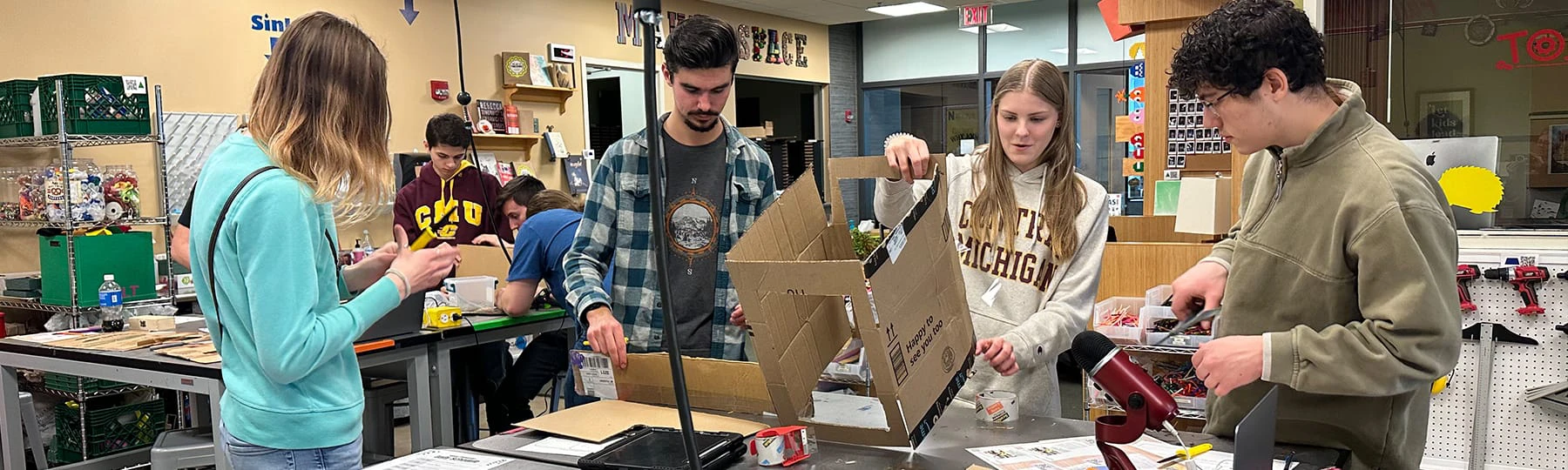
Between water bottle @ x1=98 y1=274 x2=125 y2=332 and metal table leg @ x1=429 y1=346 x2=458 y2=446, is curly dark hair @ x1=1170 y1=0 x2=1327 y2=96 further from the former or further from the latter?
water bottle @ x1=98 y1=274 x2=125 y2=332

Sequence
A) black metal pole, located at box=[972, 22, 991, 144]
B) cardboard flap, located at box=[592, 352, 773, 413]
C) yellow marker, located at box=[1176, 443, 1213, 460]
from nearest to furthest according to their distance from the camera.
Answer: yellow marker, located at box=[1176, 443, 1213, 460] → cardboard flap, located at box=[592, 352, 773, 413] → black metal pole, located at box=[972, 22, 991, 144]

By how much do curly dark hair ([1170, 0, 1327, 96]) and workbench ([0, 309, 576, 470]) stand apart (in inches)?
102

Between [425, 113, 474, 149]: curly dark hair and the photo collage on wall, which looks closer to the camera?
the photo collage on wall

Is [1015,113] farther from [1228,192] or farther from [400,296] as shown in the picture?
[1228,192]

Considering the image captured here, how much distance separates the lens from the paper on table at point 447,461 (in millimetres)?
1490

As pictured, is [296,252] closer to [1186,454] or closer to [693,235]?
[693,235]

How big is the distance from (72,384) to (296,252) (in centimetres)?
324

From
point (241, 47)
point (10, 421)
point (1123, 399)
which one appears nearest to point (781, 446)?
point (1123, 399)

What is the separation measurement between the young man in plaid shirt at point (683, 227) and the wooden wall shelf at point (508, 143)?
4667 millimetres

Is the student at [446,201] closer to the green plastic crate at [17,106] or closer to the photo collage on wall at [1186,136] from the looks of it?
the green plastic crate at [17,106]

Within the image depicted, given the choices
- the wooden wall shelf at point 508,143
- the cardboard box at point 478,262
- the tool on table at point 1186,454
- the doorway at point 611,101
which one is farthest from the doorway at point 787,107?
the tool on table at point 1186,454

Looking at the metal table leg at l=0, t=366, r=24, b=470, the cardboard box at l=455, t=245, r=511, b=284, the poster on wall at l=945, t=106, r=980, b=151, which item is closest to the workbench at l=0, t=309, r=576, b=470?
the metal table leg at l=0, t=366, r=24, b=470

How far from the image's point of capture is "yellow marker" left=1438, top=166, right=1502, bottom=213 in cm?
338

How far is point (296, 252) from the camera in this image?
1530 mm
